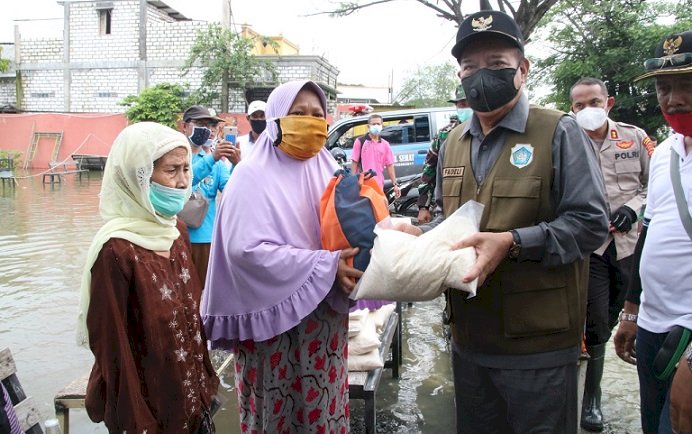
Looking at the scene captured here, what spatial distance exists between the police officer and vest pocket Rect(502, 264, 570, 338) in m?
1.45

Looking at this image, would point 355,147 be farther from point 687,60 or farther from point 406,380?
point 687,60

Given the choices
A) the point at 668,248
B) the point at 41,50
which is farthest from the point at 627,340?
the point at 41,50

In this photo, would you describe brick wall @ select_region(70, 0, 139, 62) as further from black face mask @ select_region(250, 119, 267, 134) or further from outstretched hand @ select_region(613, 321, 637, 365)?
outstretched hand @ select_region(613, 321, 637, 365)

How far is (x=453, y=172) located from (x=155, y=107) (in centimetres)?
2183

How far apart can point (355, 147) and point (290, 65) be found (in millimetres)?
14453

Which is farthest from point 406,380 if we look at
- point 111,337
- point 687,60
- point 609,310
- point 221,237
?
point 687,60

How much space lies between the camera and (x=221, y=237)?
A: 220 cm

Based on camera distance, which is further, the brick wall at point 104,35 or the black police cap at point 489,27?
the brick wall at point 104,35

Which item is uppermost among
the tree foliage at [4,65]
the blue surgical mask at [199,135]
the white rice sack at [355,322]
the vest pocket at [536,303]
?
the tree foliage at [4,65]

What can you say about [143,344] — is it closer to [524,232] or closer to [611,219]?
[524,232]

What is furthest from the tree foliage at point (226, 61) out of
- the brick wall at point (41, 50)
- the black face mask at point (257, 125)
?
the black face mask at point (257, 125)

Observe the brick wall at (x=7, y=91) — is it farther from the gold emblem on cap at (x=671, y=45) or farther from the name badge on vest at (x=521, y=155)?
the gold emblem on cap at (x=671, y=45)

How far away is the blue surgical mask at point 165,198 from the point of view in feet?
7.24

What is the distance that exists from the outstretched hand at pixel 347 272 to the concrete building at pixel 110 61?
70.3 ft
